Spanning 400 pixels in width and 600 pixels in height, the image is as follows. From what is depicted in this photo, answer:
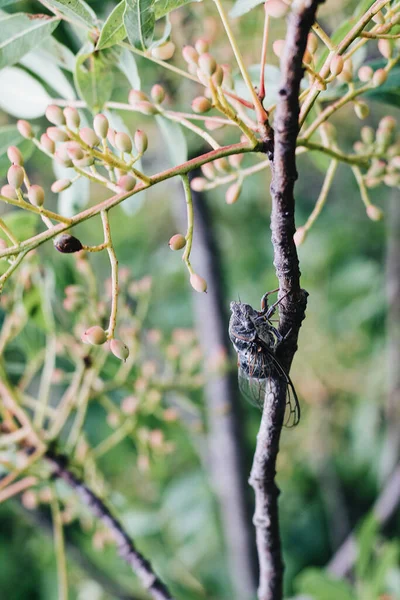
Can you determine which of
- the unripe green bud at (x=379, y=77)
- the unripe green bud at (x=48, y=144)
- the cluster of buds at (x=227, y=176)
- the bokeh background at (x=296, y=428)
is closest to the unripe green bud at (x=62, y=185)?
the unripe green bud at (x=48, y=144)

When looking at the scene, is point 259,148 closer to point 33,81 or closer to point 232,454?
point 33,81

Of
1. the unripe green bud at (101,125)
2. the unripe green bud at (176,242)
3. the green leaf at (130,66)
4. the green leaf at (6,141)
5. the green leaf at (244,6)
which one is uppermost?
the green leaf at (6,141)

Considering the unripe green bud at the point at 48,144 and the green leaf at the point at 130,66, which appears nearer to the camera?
the unripe green bud at the point at 48,144

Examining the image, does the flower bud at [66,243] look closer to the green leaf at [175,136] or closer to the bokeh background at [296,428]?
the green leaf at [175,136]

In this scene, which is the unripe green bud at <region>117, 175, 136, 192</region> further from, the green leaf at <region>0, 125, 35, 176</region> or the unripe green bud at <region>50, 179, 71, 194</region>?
the green leaf at <region>0, 125, 35, 176</region>

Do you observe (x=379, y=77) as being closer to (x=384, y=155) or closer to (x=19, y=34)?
(x=384, y=155)
